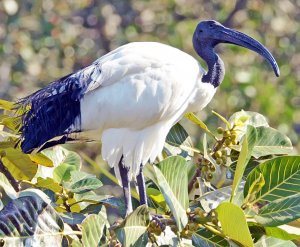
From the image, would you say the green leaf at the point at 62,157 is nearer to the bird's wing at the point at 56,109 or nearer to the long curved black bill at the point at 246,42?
the bird's wing at the point at 56,109

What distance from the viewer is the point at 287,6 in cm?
679

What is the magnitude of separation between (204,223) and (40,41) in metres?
4.17

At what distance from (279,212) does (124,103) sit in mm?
915

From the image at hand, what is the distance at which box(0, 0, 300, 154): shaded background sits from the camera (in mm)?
6160

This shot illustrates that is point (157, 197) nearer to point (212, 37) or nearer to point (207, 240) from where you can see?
point (207, 240)

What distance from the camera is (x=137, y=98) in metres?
3.14

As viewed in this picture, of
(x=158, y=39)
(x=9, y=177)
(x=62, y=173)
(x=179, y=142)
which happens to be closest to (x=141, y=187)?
(x=179, y=142)

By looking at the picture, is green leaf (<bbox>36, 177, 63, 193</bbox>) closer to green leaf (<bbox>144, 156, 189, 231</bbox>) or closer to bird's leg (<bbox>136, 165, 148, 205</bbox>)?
bird's leg (<bbox>136, 165, 148, 205</bbox>)

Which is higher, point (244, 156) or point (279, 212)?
point (244, 156)

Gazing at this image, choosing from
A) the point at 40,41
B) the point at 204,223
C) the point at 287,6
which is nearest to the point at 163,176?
the point at 204,223

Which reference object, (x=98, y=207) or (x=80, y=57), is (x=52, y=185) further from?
(x=80, y=57)

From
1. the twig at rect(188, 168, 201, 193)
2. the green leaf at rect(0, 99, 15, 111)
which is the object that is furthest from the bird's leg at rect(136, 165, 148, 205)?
the green leaf at rect(0, 99, 15, 111)

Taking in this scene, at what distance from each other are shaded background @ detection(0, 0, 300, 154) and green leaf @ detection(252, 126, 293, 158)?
3286 millimetres

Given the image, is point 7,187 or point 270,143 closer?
point 7,187
